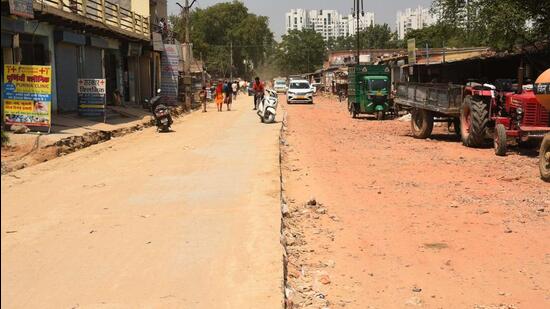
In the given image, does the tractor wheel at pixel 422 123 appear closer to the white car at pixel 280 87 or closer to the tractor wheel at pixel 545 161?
the tractor wheel at pixel 545 161

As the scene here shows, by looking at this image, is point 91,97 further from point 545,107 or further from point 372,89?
point 545,107

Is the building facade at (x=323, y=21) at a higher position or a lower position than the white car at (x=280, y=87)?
higher

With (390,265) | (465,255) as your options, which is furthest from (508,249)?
(390,265)

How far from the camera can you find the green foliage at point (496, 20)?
1784 cm

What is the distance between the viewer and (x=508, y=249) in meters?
6.46

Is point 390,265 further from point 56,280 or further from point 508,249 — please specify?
point 56,280

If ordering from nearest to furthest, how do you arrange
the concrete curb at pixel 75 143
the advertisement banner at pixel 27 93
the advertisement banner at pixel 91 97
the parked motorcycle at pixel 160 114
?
the concrete curb at pixel 75 143, the advertisement banner at pixel 27 93, the advertisement banner at pixel 91 97, the parked motorcycle at pixel 160 114

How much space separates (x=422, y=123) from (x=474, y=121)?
4008 mm

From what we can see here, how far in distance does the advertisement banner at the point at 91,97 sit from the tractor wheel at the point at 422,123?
10.2 m

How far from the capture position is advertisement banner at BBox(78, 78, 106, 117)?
20250mm

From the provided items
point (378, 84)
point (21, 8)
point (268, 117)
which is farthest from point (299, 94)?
point (21, 8)

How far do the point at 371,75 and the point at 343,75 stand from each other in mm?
26612

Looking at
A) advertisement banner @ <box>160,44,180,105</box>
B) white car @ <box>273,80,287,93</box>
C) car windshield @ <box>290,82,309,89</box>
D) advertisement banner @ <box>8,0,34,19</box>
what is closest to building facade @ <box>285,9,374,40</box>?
white car @ <box>273,80,287,93</box>

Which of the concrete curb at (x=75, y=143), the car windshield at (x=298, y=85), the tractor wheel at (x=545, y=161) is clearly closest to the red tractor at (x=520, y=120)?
the tractor wheel at (x=545, y=161)
